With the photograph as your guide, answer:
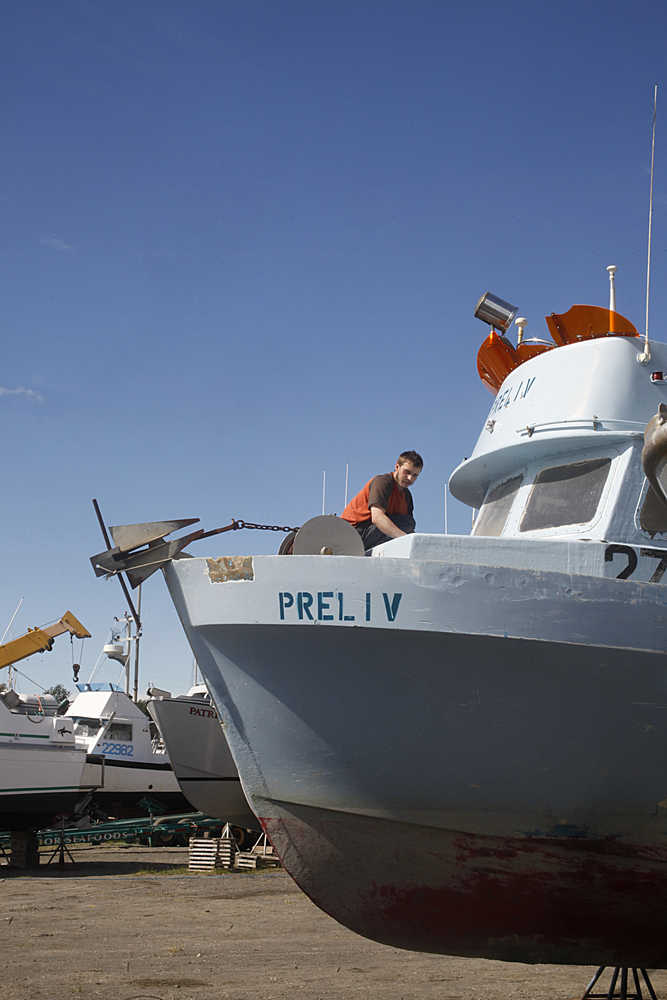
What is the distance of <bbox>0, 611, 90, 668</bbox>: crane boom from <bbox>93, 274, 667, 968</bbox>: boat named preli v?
696 inches

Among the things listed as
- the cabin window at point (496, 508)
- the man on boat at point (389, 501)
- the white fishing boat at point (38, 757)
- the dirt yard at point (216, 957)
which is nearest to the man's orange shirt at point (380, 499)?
the man on boat at point (389, 501)

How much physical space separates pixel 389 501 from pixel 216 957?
566cm

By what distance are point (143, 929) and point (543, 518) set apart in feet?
27.0

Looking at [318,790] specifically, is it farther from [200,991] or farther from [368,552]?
[200,991]

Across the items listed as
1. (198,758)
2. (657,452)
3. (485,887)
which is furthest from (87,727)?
(657,452)

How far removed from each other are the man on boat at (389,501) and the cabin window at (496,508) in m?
0.55

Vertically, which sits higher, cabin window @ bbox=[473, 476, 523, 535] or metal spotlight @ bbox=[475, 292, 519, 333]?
metal spotlight @ bbox=[475, 292, 519, 333]

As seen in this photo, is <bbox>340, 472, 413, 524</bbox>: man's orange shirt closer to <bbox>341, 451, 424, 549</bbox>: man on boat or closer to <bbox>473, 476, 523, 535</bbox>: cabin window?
<bbox>341, 451, 424, 549</bbox>: man on boat

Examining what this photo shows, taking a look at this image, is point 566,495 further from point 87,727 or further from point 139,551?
point 87,727

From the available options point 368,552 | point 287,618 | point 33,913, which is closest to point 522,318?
point 368,552

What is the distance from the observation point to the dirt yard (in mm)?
8203

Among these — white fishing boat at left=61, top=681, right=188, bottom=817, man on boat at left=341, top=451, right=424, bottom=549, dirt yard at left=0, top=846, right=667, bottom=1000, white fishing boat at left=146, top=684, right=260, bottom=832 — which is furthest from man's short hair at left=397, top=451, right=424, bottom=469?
white fishing boat at left=61, top=681, right=188, bottom=817

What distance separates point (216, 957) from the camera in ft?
32.4

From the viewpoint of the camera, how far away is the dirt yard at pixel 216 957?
820 cm
